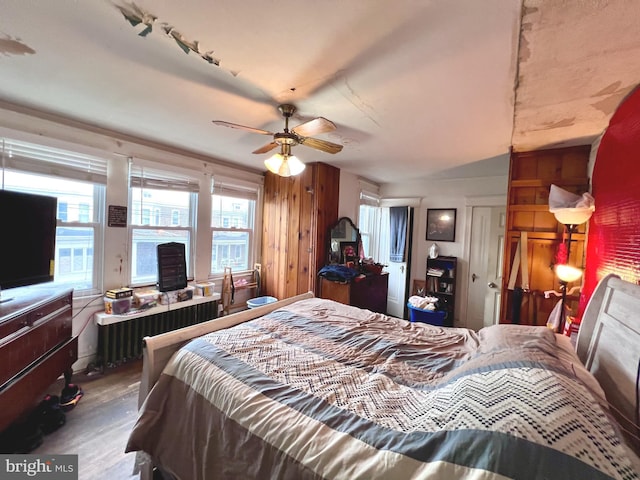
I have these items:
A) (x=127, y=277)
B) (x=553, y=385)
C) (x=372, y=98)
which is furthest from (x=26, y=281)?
(x=553, y=385)

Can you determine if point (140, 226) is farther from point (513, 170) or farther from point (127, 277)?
point (513, 170)

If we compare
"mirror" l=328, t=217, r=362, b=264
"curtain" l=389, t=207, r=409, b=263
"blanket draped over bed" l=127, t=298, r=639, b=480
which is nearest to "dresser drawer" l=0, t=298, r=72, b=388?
"blanket draped over bed" l=127, t=298, r=639, b=480

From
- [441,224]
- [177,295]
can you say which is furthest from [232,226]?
[441,224]

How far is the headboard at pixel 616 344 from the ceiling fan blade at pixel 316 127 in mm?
1663

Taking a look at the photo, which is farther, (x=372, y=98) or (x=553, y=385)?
(x=372, y=98)

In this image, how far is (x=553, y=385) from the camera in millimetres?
786

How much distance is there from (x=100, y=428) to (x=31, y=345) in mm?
721

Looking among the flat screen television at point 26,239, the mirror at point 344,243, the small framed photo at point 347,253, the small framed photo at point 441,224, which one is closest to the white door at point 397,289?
the small framed photo at point 441,224

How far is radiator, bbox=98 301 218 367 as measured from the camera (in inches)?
98.6

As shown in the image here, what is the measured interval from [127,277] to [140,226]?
559 mm

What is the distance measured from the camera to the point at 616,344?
1.07m

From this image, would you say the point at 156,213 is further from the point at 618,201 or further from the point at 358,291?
the point at 618,201

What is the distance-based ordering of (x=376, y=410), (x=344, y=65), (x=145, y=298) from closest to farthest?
(x=376, y=410)
(x=344, y=65)
(x=145, y=298)

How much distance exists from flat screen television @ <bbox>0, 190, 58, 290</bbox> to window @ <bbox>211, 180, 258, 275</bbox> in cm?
164
